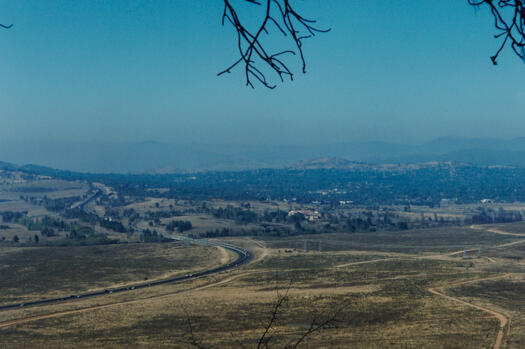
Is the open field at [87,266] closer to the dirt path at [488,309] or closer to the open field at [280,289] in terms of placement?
the open field at [280,289]

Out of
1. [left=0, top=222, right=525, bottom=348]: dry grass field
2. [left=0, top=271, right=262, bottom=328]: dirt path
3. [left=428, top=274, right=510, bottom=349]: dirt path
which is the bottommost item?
[left=0, top=271, right=262, bottom=328]: dirt path

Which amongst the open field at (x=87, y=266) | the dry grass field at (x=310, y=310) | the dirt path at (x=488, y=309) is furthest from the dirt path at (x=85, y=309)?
the dirt path at (x=488, y=309)

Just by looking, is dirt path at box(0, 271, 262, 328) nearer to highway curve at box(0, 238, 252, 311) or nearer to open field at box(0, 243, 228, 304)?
highway curve at box(0, 238, 252, 311)

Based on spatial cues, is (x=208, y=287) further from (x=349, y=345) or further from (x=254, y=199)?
(x=254, y=199)

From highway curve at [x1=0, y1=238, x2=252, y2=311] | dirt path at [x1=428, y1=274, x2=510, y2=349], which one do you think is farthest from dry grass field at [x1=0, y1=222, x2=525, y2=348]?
highway curve at [x1=0, y1=238, x2=252, y2=311]

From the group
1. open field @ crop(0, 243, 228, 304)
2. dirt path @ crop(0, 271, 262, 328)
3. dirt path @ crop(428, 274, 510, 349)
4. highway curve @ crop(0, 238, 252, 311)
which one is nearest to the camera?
dirt path @ crop(428, 274, 510, 349)

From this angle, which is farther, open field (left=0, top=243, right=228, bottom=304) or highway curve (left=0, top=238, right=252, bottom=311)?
open field (left=0, top=243, right=228, bottom=304)

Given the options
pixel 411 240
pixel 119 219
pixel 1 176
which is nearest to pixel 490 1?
pixel 411 240

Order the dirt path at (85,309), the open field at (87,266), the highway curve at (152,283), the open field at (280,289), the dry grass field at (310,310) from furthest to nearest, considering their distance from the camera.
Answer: the open field at (87,266) < the highway curve at (152,283) < the dirt path at (85,309) < the open field at (280,289) < the dry grass field at (310,310)

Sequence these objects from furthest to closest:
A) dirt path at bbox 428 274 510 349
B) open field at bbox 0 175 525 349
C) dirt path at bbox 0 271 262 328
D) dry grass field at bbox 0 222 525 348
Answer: dirt path at bbox 0 271 262 328 → open field at bbox 0 175 525 349 → dry grass field at bbox 0 222 525 348 → dirt path at bbox 428 274 510 349
